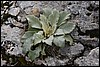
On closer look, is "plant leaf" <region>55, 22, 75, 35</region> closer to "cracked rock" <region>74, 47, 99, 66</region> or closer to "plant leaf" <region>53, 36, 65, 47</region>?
"plant leaf" <region>53, 36, 65, 47</region>

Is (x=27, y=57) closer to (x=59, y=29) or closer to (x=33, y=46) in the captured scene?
(x=33, y=46)

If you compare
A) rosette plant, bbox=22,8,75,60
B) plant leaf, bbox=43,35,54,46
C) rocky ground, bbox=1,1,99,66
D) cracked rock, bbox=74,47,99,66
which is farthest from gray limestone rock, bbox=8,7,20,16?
cracked rock, bbox=74,47,99,66

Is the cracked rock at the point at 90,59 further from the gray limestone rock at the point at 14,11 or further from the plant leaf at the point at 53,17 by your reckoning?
the gray limestone rock at the point at 14,11

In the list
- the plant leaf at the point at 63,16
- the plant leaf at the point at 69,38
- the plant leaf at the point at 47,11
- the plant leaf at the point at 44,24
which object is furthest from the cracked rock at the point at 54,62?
the plant leaf at the point at 47,11

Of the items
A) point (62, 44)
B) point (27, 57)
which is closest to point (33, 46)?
point (27, 57)

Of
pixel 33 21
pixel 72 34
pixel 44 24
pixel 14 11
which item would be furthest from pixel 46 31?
pixel 14 11

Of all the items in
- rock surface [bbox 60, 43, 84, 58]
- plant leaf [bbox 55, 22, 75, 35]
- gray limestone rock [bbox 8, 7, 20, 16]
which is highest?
gray limestone rock [bbox 8, 7, 20, 16]

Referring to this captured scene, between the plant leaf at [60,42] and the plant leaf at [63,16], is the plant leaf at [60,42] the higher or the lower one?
the lower one
